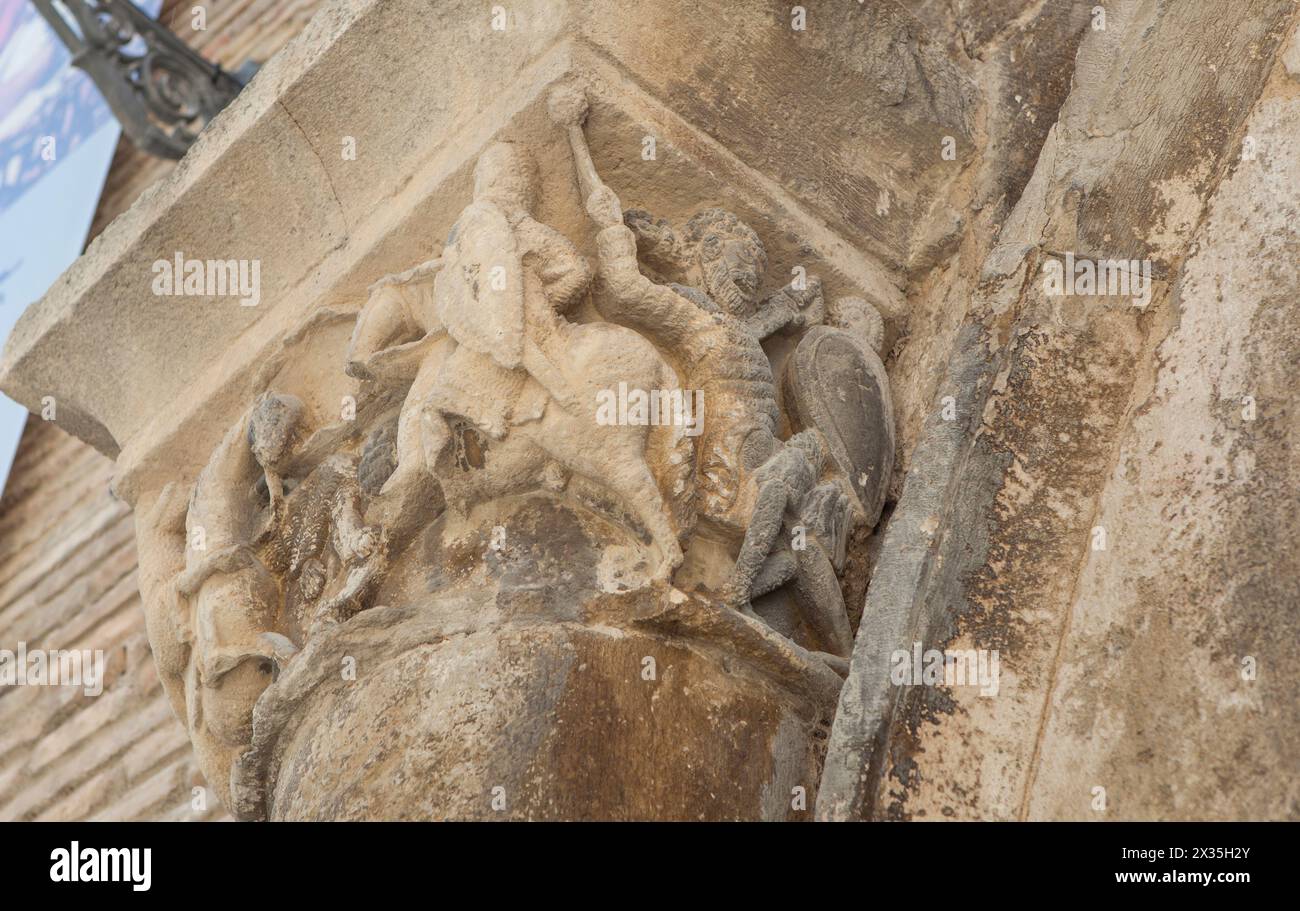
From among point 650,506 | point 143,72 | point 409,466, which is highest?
point 143,72

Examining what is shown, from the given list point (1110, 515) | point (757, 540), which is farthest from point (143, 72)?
point (1110, 515)

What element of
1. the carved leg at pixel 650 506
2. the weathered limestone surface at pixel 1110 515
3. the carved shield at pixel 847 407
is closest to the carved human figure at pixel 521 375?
the carved leg at pixel 650 506

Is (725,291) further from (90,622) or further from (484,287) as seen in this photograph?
(90,622)

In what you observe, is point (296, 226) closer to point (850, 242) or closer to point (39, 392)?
point (39, 392)

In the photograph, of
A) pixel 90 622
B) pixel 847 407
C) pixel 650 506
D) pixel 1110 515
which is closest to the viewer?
pixel 1110 515

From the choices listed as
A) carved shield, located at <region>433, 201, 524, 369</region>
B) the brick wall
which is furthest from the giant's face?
the brick wall

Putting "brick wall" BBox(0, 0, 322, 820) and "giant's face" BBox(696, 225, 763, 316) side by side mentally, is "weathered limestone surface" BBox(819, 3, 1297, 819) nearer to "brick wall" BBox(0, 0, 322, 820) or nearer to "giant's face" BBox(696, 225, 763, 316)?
"giant's face" BBox(696, 225, 763, 316)

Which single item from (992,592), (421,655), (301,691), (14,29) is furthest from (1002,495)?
(14,29)
